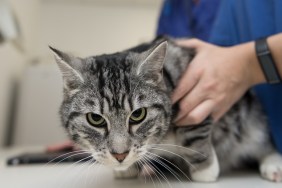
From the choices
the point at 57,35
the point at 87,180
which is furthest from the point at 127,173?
the point at 57,35

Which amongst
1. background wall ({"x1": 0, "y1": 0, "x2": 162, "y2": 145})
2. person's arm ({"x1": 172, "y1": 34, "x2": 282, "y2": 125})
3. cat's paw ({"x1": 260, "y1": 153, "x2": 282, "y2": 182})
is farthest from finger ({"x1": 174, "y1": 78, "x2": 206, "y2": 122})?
background wall ({"x1": 0, "y1": 0, "x2": 162, "y2": 145})

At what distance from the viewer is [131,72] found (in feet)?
2.63

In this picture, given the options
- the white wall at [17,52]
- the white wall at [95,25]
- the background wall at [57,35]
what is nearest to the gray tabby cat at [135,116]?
the white wall at [17,52]

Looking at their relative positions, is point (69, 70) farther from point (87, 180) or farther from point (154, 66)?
point (87, 180)

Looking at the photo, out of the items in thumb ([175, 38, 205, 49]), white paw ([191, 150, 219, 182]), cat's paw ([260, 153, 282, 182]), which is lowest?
cat's paw ([260, 153, 282, 182])

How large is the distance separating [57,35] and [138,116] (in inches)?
102

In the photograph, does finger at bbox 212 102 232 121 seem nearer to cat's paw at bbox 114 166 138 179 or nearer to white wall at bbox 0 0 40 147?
cat's paw at bbox 114 166 138 179

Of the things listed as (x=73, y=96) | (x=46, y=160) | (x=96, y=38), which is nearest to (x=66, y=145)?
(x=46, y=160)

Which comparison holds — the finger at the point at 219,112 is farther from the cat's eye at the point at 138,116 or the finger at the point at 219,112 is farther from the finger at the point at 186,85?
the cat's eye at the point at 138,116

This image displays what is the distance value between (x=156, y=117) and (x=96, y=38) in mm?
2542

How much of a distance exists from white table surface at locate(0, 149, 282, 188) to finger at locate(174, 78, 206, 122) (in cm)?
18

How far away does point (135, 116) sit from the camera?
2.53 feet

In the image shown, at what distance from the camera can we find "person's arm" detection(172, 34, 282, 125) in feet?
2.80

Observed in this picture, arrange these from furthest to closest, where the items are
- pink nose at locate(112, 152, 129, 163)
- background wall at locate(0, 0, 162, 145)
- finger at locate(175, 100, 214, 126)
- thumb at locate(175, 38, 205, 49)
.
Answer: background wall at locate(0, 0, 162, 145) < thumb at locate(175, 38, 205, 49) < finger at locate(175, 100, 214, 126) < pink nose at locate(112, 152, 129, 163)
